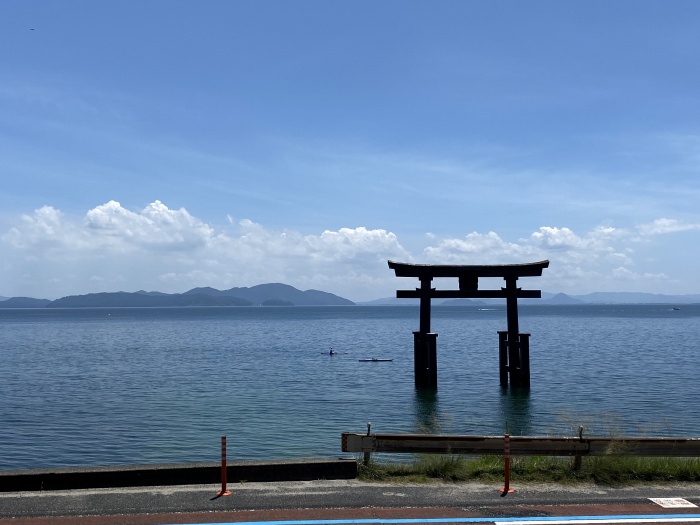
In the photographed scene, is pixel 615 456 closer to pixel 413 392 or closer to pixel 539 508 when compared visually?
pixel 539 508

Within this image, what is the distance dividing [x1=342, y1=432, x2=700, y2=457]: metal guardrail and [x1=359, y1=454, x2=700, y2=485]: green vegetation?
18cm

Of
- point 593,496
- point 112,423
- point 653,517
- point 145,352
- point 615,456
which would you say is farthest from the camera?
point 145,352

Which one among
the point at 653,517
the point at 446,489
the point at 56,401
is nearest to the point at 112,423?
the point at 56,401

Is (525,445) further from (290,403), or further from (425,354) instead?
(290,403)

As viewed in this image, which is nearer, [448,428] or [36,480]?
[36,480]

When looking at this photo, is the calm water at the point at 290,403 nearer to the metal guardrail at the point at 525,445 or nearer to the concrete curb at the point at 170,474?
the metal guardrail at the point at 525,445

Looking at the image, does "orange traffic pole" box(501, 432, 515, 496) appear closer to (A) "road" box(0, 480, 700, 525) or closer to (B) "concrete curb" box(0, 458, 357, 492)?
(A) "road" box(0, 480, 700, 525)

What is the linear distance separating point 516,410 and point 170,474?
2192 cm

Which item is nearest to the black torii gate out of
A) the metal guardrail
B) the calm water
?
the calm water

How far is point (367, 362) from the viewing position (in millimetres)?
56125

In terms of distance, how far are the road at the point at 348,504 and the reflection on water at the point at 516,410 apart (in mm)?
13792

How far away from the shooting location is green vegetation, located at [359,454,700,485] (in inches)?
465

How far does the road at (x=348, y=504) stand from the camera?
962 centimetres

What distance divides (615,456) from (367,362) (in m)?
44.4
